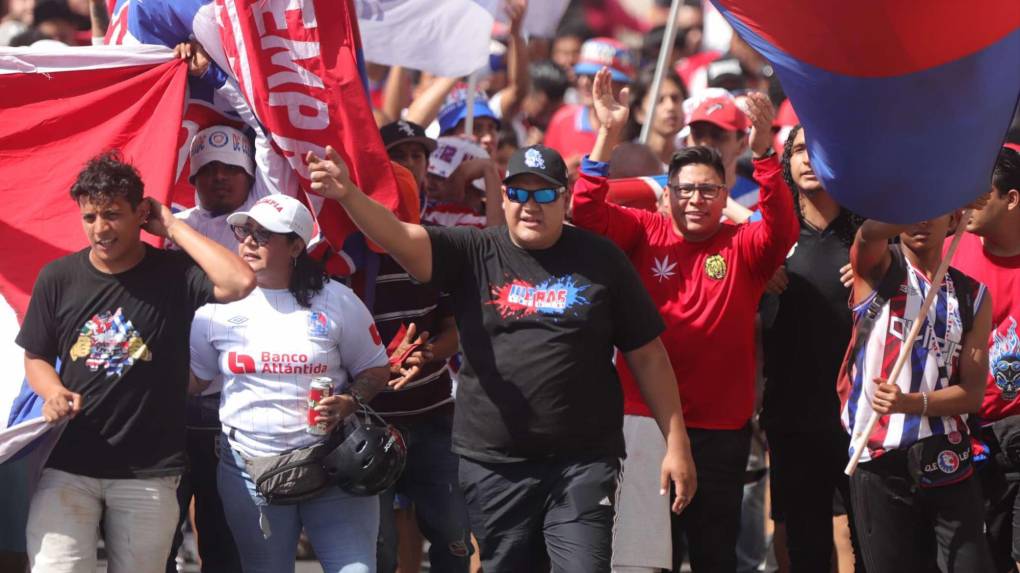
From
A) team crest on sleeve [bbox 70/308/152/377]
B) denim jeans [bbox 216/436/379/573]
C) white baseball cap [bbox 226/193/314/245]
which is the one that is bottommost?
denim jeans [bbox 216/436/379/573]

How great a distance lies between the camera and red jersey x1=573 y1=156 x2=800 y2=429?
6941 millimetres

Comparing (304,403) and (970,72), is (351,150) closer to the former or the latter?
(304,403)

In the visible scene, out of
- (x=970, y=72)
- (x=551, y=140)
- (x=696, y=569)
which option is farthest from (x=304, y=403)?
(x=551, y=140)

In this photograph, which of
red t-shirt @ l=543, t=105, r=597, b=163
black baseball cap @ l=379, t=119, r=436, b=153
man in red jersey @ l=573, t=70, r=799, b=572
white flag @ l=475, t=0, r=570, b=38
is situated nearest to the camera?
man in red jersey @ l=573, t=70, r=799, b=572

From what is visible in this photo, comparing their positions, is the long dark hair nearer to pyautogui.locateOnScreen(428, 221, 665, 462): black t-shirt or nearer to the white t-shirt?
the white t-shirt

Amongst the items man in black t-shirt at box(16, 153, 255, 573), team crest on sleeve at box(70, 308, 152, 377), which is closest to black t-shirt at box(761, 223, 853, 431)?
man in black t-shirt at box(16, 153, 255, 573)

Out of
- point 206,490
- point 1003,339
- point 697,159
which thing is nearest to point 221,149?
point 206,490

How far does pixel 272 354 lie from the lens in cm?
643

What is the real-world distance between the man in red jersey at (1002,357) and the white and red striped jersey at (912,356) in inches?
17.6

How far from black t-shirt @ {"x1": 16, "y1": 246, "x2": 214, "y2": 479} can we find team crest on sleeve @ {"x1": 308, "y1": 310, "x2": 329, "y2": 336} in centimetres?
55

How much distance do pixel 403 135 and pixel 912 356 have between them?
8.98 feet

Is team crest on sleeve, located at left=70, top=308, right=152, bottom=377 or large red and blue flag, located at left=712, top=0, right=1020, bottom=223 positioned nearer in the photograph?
large red and blue flag, located at left=712, top=0, right=1020, bottom=223

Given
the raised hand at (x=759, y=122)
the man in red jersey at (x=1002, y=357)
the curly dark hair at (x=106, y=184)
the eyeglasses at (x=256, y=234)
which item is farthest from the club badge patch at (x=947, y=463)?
the curly dark hair at (x=106, y=184)

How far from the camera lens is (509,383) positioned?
6.20 meters
